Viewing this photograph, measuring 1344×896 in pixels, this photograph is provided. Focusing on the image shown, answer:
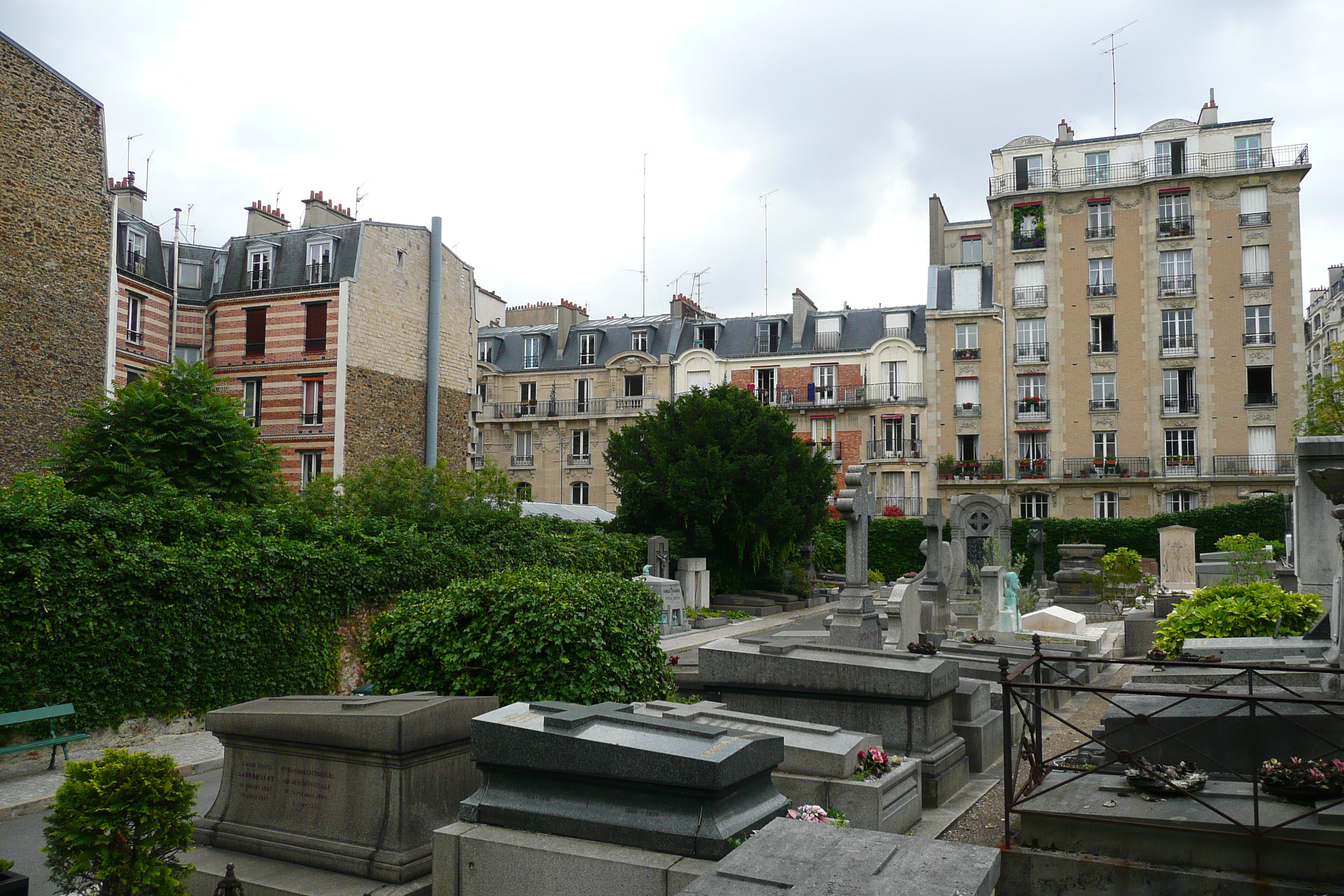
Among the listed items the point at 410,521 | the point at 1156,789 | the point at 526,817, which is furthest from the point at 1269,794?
the point at 410,521

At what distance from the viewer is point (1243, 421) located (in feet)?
125

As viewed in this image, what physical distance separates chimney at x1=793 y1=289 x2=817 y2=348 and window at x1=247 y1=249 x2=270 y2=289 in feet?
77.8

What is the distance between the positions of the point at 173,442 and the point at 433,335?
1801 cm

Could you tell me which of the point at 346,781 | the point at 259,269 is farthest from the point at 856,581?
the point at 259,269

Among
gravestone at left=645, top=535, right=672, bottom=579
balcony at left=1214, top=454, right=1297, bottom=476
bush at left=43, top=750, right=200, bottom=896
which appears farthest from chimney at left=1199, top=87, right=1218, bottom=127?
bush at left=43, top=750, right=200, bottom=896

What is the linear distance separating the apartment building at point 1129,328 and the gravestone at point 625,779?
37.8 meters

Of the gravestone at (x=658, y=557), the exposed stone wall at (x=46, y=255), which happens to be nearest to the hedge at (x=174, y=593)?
the exposed stone wall at (x=46, y=255)

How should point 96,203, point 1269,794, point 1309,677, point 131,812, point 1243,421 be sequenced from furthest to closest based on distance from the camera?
point 1243,421 → point 96,203 → point 1309,677 → point 1269,794 → point 131,812

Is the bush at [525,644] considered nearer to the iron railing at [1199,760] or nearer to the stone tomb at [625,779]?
the stone tomb at [625,779]

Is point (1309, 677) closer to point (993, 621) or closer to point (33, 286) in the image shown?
point (993, 621)

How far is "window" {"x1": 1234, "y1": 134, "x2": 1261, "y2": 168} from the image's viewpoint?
128 ft

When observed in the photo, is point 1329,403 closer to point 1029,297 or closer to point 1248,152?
point 1029,297

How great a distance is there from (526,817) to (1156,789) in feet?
11.2

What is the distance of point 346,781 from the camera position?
5527mm
